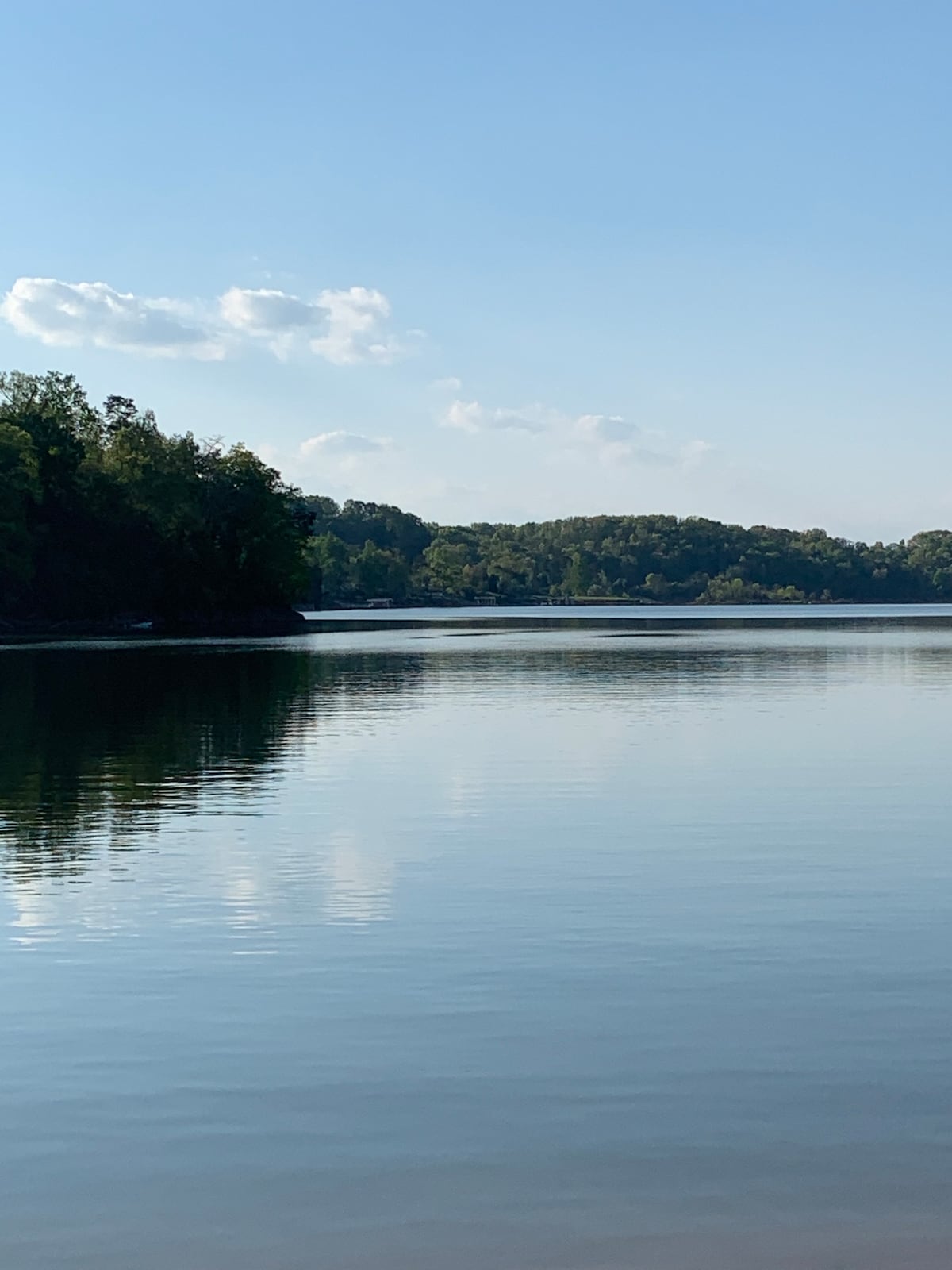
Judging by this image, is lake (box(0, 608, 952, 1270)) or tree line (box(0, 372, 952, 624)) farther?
tree line (box(0, 372, 952, 624))

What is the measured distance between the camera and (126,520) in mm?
143875

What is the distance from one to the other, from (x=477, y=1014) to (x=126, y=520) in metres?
135

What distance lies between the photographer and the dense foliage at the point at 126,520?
134 m

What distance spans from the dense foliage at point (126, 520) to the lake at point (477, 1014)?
10509cm

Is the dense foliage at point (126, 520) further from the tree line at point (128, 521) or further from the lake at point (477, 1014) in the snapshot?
the lake at point (477, 1014)

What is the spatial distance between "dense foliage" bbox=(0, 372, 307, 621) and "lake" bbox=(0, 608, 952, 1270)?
10509cm

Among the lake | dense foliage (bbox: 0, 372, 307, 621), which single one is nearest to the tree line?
dense foliage (bbox: 0, 372, 307, 621)

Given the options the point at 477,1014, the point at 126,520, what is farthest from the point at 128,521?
the point at 477,1014

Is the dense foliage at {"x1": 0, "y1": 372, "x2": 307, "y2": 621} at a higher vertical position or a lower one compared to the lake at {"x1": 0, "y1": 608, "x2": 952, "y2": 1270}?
higher

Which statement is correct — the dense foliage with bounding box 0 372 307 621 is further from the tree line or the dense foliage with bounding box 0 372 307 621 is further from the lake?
the lake

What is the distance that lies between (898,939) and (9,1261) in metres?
10.3

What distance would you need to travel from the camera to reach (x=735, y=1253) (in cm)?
836

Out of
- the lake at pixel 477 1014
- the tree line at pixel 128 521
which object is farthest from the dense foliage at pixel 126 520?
the lake at pixel 477 1014

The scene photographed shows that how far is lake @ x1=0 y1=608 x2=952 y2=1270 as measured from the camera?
8883 millimetres
